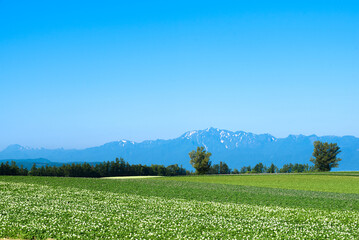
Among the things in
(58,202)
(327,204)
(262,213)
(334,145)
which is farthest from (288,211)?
(334,145)

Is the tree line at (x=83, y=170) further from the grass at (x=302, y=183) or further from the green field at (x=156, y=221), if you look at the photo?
the green field at (x=156, y=221)

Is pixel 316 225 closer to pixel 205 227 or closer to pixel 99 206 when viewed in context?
pixel 205 227

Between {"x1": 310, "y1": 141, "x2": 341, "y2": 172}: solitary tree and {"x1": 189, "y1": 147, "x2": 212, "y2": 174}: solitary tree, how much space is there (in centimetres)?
4284

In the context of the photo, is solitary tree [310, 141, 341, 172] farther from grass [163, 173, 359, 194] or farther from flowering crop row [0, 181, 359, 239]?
flowering crop row [0, 181, 359, 239]

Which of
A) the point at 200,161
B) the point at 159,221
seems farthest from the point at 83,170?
the point at 159,221

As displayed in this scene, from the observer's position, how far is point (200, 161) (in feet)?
372

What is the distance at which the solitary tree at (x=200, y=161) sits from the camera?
11181cm

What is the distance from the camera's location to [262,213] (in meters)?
27.6

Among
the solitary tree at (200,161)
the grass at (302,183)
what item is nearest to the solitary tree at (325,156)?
the solitary tree at (200,161)

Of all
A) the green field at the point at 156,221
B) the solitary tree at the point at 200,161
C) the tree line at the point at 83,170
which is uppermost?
the solitary tree at the point at 200,161

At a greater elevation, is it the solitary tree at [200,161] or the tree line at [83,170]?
the solitary tree at [200,161]

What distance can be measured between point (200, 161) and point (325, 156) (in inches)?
1919

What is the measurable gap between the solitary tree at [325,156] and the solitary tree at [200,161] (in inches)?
1687

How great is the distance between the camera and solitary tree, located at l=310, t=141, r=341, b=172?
130m
